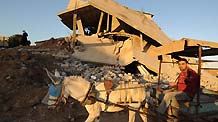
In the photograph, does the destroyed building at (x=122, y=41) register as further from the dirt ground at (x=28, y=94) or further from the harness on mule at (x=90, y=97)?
the harness on mule at (x=90, y=97)

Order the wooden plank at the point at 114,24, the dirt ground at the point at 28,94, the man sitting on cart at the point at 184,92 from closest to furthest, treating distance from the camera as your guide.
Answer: the man sitting on cart at the point at 184,92
the dirt ground at the point at 28,94
the wooden plank at the point at 114,24

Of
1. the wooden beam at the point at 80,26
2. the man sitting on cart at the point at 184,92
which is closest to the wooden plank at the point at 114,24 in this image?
the wooden beam at the point at 80,26

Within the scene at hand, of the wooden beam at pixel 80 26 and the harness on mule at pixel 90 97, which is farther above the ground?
the wooden beam at pixel 80 26

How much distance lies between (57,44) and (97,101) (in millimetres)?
13821

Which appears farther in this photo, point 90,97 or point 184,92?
point 90,97

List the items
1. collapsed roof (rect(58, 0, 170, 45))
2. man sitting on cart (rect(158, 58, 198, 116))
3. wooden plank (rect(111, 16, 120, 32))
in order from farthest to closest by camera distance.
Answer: wooden plank (rect(111, 16, 120, 32)), collapsed roof (rect(58, 0, 170, 45)), man sitting on cart (rect(158, 58, 198, 116))

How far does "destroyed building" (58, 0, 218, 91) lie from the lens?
1830cm

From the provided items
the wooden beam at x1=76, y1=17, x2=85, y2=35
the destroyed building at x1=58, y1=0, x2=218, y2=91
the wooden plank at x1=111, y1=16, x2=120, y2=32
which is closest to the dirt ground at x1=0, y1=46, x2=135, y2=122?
the destroyed building at x1=58, y1=0, x2=218, y2=91

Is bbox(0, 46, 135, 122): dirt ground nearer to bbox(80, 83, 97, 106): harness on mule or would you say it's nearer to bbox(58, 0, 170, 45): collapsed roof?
bbox(80, 83, 97, 106): harness on mule

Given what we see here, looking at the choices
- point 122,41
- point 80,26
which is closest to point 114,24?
point 122,41

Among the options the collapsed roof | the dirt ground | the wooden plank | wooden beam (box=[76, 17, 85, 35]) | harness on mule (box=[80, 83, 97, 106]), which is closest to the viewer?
harness on mule (box=[80, 83, 97, 106])

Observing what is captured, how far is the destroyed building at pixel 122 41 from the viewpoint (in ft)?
60.0

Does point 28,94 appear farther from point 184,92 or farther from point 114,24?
point 114,24

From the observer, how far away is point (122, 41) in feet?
68.1
